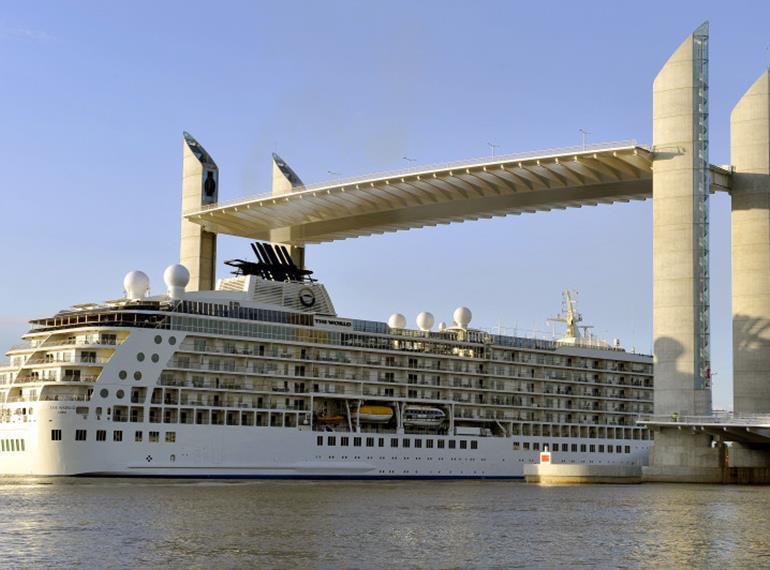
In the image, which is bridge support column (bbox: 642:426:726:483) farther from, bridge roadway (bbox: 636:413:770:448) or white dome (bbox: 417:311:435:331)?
white dome (bbox: 417:311:435:331)

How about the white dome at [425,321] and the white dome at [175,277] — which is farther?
the white dome at [425,321]

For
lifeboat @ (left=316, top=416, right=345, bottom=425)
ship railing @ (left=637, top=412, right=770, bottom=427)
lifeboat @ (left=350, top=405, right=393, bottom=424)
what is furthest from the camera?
lifeboat @ (left=350, top=405, right=393, bottom=424)

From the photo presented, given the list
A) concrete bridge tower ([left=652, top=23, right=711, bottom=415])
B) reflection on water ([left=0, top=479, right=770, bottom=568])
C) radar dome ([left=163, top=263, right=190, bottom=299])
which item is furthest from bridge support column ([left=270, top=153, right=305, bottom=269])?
reflection on water ([left=0, top=479, right=770, bottom=568])

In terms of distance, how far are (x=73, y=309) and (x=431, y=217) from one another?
23.6 m

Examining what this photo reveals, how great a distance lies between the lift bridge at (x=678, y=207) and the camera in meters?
54.8

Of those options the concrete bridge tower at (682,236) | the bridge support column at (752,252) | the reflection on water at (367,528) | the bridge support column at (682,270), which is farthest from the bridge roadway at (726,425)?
the reflection on water at (367,528)

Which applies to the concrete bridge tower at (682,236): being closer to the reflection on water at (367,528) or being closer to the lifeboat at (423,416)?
the reflection on water at (367,528)

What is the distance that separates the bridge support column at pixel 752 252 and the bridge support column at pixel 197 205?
30802 millimetres

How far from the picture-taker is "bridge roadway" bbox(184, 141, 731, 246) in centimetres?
5819

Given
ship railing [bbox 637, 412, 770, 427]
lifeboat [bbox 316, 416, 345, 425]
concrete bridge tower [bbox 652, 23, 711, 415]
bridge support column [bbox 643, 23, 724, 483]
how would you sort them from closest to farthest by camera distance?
ship railing [bbox 637, 412, 770, 427], bridge support column [bbox 643, 23, 724, 483], concrete bridge tower [bbox 652, 23, 711, 415], lifeboat [bbox 316, 416, 345, 425]

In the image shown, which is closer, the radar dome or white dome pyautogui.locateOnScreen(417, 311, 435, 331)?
the radar dome

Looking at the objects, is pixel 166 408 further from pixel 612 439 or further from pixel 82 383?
pixel 612 439

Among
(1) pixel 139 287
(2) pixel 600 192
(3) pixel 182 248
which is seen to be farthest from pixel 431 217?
(1) pixel 139 287

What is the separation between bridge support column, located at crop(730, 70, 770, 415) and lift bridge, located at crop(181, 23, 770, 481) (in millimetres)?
51
